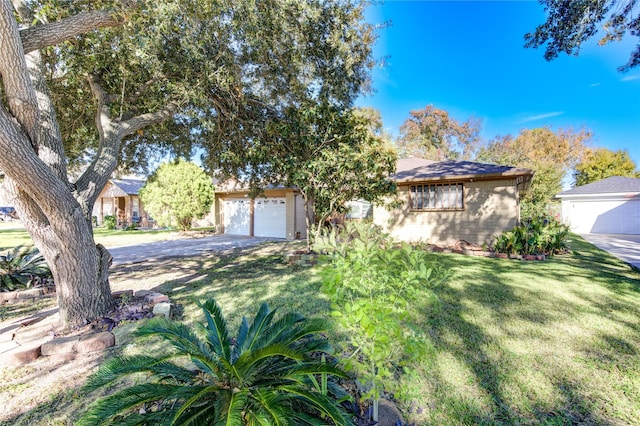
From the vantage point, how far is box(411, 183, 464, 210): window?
37.3 feet

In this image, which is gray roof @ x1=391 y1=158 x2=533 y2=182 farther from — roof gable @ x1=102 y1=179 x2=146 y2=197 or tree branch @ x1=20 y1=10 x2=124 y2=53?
roof gable @ x1=102 y1=179 x2=146 y2=197

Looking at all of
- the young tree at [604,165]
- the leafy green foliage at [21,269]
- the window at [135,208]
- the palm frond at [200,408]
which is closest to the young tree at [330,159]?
the palm frond at [200,408]

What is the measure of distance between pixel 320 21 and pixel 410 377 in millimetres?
5919

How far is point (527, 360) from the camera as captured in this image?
10.1ft

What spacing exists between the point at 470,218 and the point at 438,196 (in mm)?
1458

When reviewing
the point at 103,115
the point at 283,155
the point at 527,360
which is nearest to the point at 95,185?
the point at 103,115

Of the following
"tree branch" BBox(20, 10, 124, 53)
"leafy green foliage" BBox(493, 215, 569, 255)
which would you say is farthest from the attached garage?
"tree branch" BBox(20, 10, 124, 53)

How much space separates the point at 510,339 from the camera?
3.57 meters

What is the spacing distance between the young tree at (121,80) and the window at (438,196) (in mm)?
6558

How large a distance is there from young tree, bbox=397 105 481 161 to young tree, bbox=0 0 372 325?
24530 mm

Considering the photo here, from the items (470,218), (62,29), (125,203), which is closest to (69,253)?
(62,29)

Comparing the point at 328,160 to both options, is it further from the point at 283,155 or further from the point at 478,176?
the point at 478,176

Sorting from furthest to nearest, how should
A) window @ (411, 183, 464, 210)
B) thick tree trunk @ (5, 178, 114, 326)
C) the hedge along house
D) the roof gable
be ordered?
1. the roof gable
2. the hedge along house
3. window @ (411, 183, 464, 210)
4. thick tree trunk @ (5, 178, 114, 326)

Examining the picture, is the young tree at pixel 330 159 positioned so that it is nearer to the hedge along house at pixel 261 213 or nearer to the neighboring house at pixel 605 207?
the hedge along house at pixel 261 213
